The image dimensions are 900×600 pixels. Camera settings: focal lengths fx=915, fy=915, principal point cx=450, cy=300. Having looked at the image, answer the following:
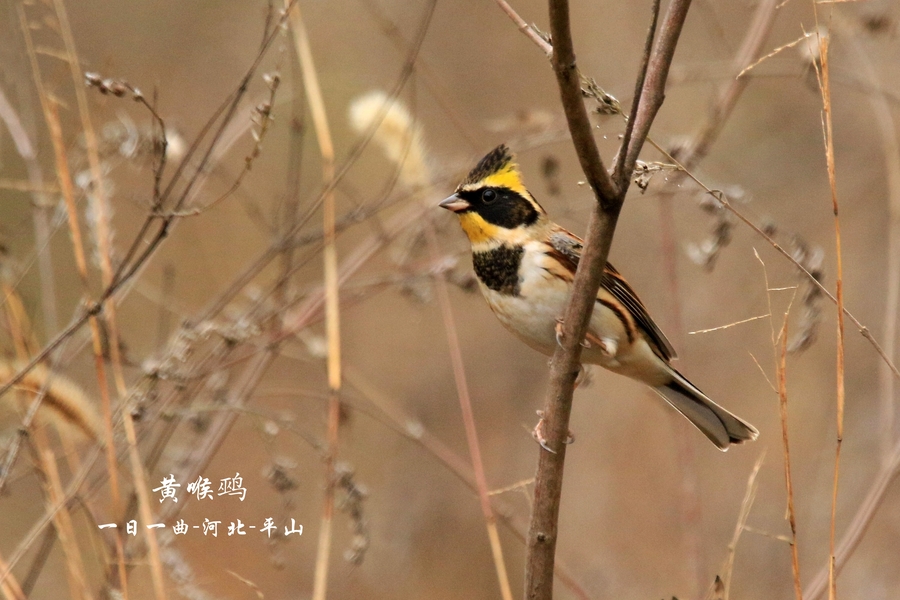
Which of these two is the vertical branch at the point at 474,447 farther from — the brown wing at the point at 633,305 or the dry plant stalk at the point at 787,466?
the dry plant stalk at the point at 787,466

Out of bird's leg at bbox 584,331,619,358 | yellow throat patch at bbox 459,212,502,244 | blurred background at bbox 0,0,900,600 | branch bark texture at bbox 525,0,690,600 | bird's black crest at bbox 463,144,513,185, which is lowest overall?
branch bark texture at bbox 525,0,690,600

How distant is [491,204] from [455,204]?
0.12 meters

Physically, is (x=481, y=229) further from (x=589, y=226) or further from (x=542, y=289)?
(x=589, y=226)

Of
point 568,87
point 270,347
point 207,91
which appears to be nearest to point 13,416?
point 270,347

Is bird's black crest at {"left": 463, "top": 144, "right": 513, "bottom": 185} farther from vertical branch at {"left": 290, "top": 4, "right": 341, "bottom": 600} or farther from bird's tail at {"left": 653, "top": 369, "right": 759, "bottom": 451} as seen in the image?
bird's tail at {"left": 653, "top": 369, "right": 759, "bottom": 451}

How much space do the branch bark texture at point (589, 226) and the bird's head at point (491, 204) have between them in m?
1.15

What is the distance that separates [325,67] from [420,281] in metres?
2.51

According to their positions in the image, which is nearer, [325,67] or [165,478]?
[165,478]

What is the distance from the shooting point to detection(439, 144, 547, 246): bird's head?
3061 millimetres

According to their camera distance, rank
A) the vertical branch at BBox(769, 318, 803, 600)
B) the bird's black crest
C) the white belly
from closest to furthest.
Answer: the vertical branch at BBox(769, 318, 803, 600) → the white belly → the bird's black crest

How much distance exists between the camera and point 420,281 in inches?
125

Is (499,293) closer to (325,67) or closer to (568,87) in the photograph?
(568,87)

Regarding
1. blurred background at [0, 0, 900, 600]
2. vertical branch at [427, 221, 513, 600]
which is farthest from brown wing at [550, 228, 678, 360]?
blurred background at [0, 0, 900, 600]

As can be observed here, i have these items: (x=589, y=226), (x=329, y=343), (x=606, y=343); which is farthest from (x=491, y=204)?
(x=589, y=226)
